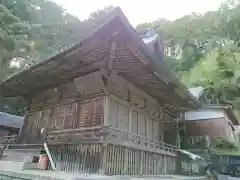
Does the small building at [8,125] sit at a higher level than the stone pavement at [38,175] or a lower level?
higher

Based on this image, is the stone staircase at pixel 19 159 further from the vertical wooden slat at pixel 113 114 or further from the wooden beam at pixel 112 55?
the wooden beam at pixel 112 55

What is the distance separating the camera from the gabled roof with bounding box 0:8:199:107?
5.71m

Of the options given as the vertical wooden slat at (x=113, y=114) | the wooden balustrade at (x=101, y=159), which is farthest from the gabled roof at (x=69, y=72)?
the wooden balustrade at (x=101, y=159)

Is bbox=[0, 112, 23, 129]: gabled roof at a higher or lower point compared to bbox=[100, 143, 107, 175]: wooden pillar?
higher

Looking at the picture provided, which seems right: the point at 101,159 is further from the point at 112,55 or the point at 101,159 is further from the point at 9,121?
the point at 9,121

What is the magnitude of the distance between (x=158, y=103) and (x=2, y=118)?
668 inches

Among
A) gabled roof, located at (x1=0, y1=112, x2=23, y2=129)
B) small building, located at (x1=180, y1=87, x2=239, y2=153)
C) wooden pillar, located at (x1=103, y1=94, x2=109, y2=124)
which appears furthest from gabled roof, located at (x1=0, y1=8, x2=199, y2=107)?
gabled roof, located at (x1=0, y1=112, x2=23, y2=129)

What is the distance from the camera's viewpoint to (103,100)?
8328mm

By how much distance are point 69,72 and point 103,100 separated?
1.86 m

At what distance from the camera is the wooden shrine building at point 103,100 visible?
22.2 feet

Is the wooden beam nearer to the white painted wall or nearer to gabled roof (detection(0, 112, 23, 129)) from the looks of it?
the white painted wall

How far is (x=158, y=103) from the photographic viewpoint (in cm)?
1228

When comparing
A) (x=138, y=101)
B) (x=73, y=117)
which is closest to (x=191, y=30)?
(x=138, y=101)

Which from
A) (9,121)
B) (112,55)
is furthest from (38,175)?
(9,121)
